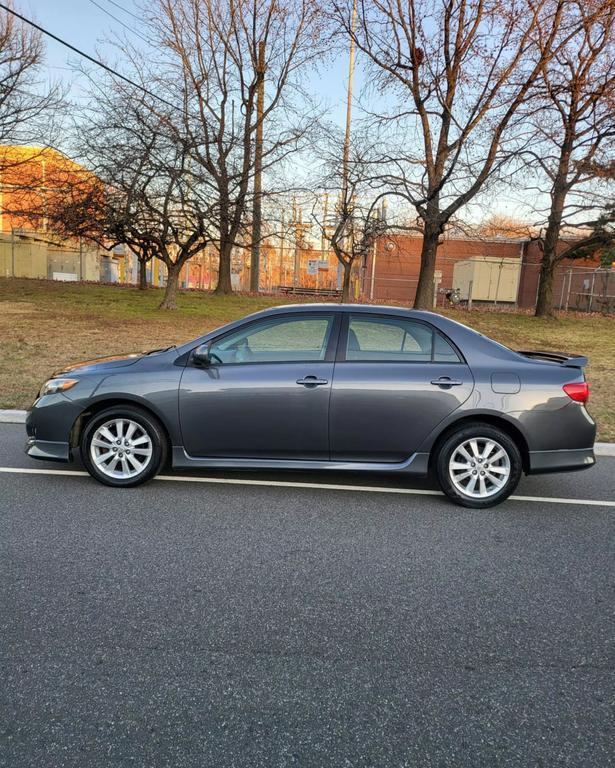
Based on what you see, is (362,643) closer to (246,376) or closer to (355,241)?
(246,376)

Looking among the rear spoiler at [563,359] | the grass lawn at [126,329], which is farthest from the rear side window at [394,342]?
the grass lawn at [126,329]

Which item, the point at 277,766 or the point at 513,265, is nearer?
the point at 277,766

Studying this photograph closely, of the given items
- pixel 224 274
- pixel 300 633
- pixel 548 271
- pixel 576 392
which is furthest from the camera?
pixel 224 274

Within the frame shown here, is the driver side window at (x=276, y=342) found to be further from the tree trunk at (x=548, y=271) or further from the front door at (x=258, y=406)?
the tree trunk at (x=548, y=271)

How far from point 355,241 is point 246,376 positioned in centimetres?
1992

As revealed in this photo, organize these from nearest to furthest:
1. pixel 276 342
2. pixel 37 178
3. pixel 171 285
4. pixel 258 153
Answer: pixel 276 342, pixel 171 285, pixel 37 178, pixel 258 153

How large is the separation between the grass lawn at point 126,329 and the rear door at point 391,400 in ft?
11.4

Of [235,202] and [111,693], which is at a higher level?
[235,202]

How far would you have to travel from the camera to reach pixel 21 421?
24.3 ft

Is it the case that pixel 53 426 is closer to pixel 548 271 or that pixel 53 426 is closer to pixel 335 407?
pixel 335 407

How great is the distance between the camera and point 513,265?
3397 cm

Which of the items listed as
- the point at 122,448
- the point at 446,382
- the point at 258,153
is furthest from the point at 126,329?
the point at 446,382

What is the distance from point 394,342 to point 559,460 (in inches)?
64.6

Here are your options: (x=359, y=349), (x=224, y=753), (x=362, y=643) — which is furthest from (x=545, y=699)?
(x=359, y=349)
